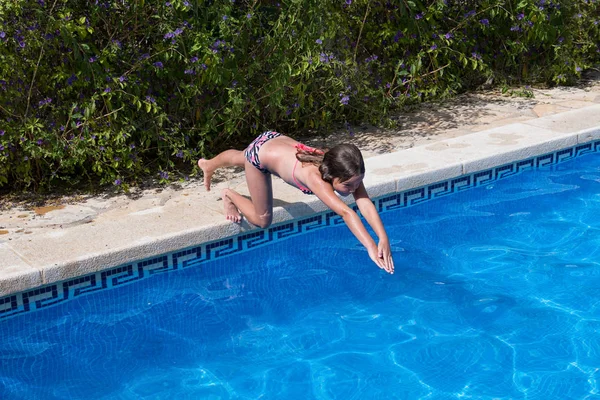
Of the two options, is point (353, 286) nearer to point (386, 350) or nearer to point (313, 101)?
point (386, 350)

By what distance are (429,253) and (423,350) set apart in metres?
1.22

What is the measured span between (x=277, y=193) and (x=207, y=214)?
0.59 m

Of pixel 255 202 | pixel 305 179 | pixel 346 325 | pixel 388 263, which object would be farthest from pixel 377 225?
pixel 255 202

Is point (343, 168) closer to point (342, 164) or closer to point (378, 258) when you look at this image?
point (342, 164)

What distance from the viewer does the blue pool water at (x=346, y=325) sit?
4047mm

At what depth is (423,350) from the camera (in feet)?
14.1

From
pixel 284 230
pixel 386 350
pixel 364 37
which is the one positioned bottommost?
pixel 386 350

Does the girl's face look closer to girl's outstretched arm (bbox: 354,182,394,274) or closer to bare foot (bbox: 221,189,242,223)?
girl's outstretched arm (bbox: 354,182,394,274)

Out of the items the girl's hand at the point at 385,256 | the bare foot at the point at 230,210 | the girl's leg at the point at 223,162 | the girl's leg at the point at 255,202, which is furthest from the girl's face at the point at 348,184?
the girl's leg at the point at 223,162

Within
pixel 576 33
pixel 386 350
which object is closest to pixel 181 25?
pixel 386 350

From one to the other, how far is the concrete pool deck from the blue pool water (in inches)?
10.9

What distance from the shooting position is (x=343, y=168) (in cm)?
418

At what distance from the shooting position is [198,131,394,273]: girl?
4.12 m

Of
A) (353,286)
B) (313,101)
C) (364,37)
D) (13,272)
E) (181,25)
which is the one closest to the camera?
(13,272)
